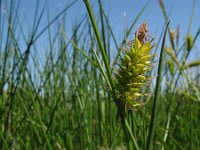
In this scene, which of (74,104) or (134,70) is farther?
(74,104)

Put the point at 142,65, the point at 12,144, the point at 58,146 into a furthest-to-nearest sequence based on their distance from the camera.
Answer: the point at 12,144, the point at 58,146, the point at 142,65

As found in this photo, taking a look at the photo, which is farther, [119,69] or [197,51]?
[197,51]

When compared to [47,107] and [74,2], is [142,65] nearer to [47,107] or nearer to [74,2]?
[74,2]

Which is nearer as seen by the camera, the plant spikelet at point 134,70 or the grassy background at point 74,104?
the plant spikelet at point 134,70

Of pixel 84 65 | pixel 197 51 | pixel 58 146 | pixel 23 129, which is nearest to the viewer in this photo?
pixel 58 146

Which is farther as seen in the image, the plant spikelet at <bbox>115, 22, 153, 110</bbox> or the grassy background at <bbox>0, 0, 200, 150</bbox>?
the grassy background at <bbox>0, 0, 200, 150</bbox>

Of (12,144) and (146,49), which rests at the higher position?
(146,49)

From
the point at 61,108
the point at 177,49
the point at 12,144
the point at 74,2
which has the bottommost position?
the point at 12,144

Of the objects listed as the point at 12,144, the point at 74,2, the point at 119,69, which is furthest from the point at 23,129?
the point at 119,69
